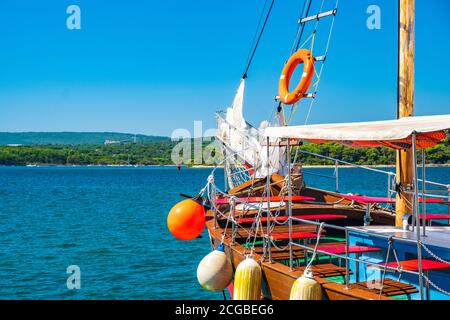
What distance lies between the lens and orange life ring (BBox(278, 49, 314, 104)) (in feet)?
45.8

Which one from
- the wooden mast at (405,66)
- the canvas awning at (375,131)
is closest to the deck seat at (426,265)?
the canvas awning at (375,131)

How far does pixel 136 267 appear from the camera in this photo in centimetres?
2206

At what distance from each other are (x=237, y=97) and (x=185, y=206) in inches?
614

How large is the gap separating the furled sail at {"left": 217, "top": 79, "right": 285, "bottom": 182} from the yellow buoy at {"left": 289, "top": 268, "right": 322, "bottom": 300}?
1009 centimetres

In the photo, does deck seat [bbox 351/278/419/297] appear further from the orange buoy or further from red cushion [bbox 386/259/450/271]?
the orange buoy

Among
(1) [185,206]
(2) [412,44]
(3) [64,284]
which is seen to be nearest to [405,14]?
(2) [412,44]

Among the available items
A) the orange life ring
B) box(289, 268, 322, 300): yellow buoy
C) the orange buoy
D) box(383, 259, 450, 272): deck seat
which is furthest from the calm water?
box(383, 259, 450, 272): deck seat

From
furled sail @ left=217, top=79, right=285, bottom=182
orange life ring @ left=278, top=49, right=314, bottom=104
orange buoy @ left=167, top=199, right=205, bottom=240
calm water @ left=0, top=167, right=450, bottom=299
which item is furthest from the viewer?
furled sail @ left=217, top=79, right=285, bottom=182

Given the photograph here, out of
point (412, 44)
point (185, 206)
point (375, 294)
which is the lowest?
point (375, 294)

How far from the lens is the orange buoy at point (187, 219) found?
447 inches

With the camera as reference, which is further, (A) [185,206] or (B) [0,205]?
(B) [0,205]
